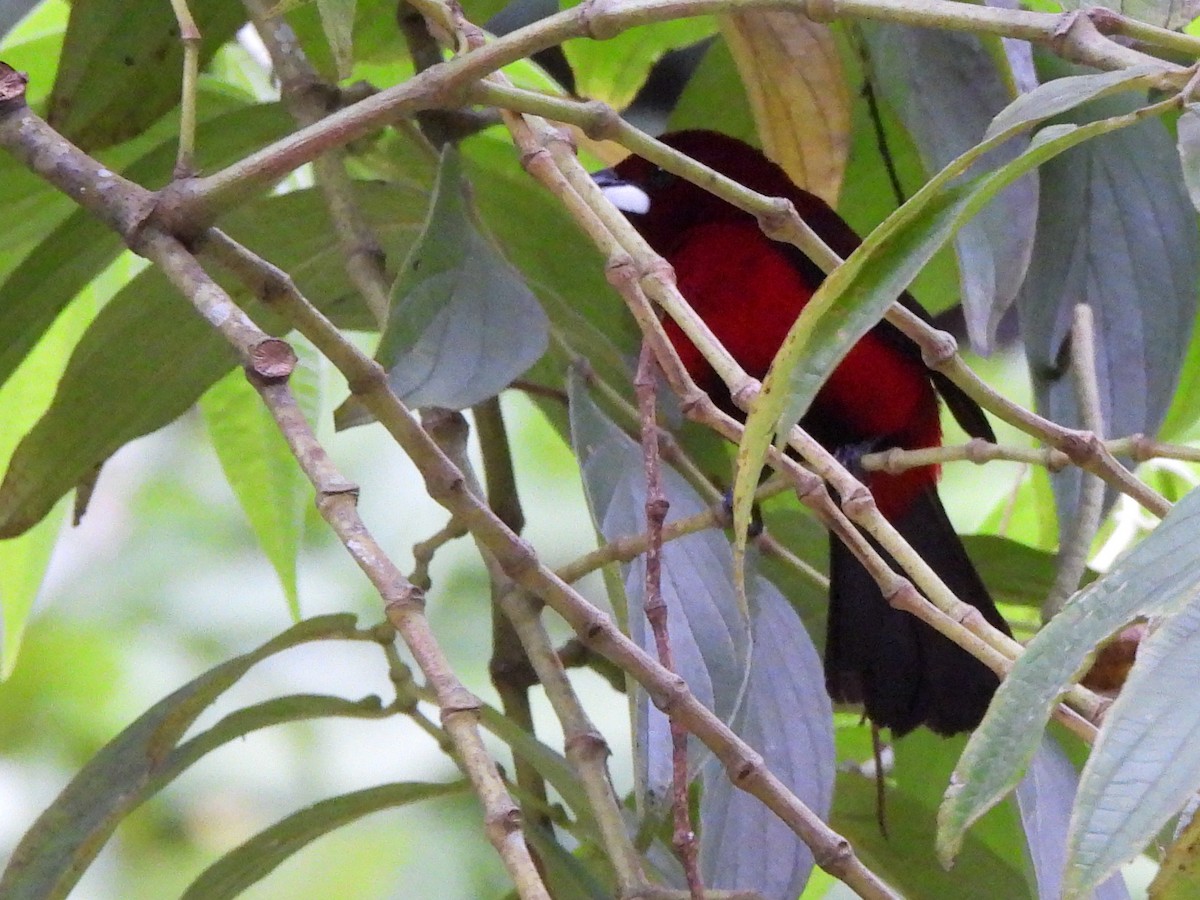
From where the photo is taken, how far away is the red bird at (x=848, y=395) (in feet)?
4.34

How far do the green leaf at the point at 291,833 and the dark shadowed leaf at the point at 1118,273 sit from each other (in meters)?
0.56

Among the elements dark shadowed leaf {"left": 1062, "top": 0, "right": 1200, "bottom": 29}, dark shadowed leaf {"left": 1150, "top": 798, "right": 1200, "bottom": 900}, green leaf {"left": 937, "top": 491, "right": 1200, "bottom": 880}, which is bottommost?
dark shadowed leaf {"left": 1150, "top": 798, "right": 1200, "bottom": 900}

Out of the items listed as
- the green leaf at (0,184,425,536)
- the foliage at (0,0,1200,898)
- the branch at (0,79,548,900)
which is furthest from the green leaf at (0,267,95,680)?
the branch at (0,79,548,900)

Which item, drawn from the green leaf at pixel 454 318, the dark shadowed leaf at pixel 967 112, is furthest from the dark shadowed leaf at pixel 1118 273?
the green leaf at pixel 454 318

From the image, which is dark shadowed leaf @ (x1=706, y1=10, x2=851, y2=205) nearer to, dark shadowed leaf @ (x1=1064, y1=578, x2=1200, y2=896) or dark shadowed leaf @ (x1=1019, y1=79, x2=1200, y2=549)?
dark shadowed leaf @ (x1=1019, y1=79, x2=1200, y2=549)

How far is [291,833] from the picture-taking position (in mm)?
1106

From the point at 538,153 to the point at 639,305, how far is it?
0.13 m

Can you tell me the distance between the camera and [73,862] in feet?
3.22

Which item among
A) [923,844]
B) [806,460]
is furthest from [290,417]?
[923,844]

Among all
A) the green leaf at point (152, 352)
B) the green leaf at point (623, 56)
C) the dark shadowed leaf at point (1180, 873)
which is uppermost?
the green leaf at point (623, 56)

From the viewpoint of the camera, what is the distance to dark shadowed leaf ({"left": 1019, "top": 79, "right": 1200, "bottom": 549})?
3.82 ft

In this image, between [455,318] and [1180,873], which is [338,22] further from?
[1180,873]

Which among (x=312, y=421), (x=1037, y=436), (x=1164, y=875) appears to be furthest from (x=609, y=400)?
(x=1164, y=875)

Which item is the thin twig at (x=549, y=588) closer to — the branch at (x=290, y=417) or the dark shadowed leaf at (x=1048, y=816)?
the branch at (x=290, y=417)
